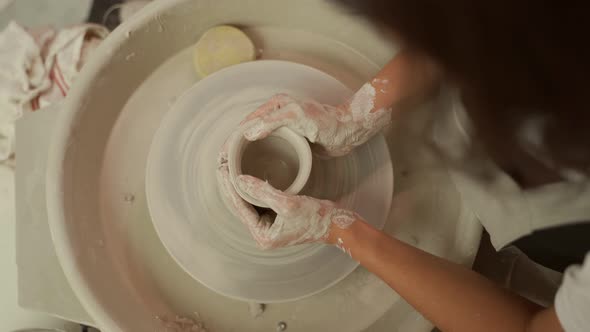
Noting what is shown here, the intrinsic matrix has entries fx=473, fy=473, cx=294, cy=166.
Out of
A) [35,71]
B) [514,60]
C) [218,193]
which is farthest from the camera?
[35,71]

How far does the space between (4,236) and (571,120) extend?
149 centimetres

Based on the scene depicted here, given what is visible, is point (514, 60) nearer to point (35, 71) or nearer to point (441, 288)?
point (441, 288)

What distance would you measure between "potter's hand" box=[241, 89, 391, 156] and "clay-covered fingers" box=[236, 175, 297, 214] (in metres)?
0.10

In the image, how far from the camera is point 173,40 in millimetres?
1280

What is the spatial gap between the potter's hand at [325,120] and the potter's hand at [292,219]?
4.8 inches

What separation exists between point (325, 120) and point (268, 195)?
21 cm

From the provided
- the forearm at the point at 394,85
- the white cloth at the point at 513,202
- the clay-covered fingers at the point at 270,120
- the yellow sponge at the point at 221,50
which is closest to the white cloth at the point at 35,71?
the yellow sponge at the point at 221,50

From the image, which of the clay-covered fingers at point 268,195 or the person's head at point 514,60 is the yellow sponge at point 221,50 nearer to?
the clay-covered fingers at point 268,195

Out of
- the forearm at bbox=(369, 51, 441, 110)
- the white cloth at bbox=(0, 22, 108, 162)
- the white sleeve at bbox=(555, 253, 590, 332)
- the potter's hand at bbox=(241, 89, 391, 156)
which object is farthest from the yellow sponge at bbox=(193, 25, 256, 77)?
the white sleeve at bbox=(555, 253, 590, 332)

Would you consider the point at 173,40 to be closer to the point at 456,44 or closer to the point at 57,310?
the point at 57,310

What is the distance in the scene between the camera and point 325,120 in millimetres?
1011

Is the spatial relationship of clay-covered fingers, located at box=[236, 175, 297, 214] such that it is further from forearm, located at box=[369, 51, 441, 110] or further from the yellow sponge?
the yellow sponge

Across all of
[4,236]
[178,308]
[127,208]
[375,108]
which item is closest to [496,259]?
[375,108]

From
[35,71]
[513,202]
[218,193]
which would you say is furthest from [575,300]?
[35,71]
